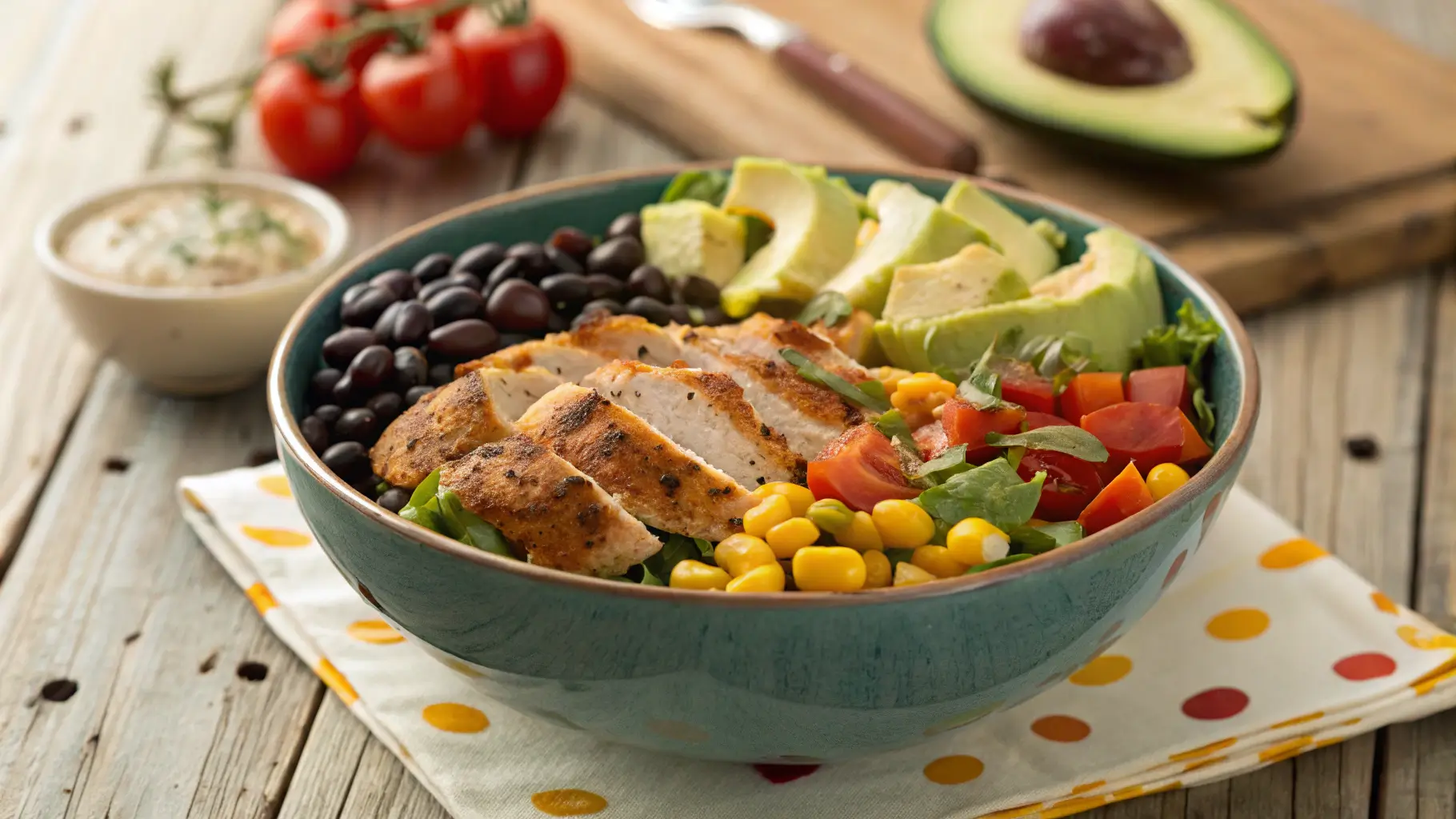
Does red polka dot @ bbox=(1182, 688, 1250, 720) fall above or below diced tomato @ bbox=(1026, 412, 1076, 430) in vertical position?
below

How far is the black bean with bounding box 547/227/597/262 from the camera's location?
10.7 feet

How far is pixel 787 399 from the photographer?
9.09 feet

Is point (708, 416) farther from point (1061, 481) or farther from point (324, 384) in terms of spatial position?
point (324, 384)

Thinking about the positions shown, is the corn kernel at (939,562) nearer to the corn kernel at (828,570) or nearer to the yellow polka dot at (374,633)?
the corn kernel at (828,570)

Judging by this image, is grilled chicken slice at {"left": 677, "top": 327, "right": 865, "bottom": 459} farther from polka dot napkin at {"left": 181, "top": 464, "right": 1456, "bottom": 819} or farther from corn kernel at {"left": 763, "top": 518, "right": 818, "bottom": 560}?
polka dot napkin at {"left": 181, "top": 464, "right": 1456, "bottom": 819}

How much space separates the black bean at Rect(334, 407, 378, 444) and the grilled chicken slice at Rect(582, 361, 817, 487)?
0.44 metres

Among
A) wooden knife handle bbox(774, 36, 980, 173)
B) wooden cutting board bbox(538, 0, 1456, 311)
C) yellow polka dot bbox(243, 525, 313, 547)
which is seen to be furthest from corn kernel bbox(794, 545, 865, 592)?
wooden knife handle bbox(774, 36, 980, 173)

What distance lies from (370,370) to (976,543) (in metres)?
1.25

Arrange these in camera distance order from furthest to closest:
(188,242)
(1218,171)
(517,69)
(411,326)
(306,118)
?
(517,69) → (306,118) → (1218,171) → (188,242) → (411,326)

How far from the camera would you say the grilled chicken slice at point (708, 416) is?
262cm

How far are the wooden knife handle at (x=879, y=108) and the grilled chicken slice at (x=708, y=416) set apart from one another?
1990mm

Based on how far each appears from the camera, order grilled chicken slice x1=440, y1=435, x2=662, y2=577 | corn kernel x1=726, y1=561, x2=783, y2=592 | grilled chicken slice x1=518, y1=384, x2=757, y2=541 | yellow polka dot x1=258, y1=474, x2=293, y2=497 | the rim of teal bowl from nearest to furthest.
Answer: the rim of teal bowl, corn kernel x1=726, y1=561, x2=783, y2=592, grilled chicken slice x1=440, y1=435, x2=662, y2=577, grilled chicken slice x1=518, y1=384, x2=757, y2=541, yellow polka dot x1=258, y1=474, x2=293, y2=497

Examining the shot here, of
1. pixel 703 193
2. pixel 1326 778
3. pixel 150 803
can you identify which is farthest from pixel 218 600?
pixel 1326 778

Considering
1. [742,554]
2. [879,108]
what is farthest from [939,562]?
[879,108]
